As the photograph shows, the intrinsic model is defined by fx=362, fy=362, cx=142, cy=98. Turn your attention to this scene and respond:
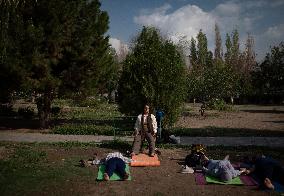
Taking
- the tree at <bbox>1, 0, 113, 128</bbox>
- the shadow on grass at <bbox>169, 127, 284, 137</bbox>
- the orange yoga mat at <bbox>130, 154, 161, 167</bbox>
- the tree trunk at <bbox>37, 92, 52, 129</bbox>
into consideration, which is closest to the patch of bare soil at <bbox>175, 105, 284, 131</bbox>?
the shadow on grass at <bbox>169, 127, 284, 137</bbox>

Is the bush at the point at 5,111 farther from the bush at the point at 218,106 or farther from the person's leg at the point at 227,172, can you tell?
the person's leg at the point at 227,172

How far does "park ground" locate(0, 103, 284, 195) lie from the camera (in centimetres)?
952

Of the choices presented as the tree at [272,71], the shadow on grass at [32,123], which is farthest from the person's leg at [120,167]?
the tree at [272,71]

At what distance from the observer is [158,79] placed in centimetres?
1777

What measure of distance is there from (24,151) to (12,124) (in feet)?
32.1

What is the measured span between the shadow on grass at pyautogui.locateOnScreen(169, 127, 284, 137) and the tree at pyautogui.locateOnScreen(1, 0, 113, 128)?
586 centimetres

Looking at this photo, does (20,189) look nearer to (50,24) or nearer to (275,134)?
(50,24)

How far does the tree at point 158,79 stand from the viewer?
1778 centimetres

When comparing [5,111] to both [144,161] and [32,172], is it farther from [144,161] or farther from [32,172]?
[144,161]

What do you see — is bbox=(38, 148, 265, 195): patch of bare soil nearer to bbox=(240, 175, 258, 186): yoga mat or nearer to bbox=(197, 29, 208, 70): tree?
bbox=(240, 175, 258, 186): yoga mat

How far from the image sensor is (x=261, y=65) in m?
45.8

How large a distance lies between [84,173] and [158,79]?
7.76 m

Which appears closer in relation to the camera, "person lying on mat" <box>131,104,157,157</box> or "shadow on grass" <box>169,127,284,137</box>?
"person lying on mat" <box>131,104,157,157</box>

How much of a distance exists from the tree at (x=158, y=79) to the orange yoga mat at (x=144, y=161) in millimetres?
5124
